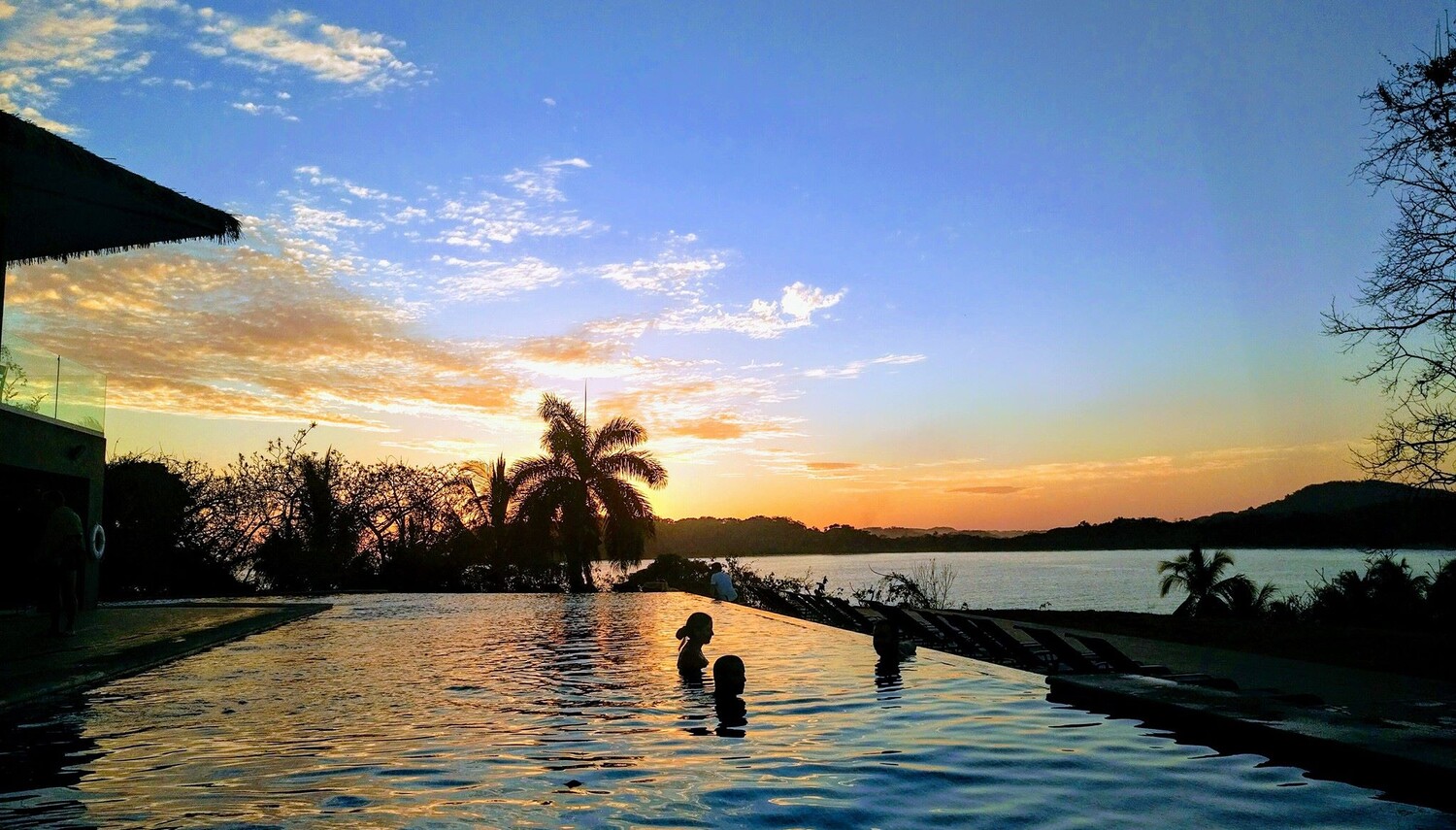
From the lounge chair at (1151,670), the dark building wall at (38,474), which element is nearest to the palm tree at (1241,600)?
the lounge chair at (1151,670)

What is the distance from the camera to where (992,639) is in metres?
16.7

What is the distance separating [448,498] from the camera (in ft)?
129

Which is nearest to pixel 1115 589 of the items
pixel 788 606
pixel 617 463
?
pixel 617 463

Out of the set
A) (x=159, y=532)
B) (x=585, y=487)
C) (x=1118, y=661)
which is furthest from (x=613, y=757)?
(x=585, y=487)

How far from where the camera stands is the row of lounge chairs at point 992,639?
11.1 meters

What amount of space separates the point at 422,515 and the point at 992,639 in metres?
27.4

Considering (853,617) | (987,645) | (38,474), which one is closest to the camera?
(987,645)

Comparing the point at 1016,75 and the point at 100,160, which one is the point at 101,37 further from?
the point at 1016,75

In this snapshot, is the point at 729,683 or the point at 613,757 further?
the point at 729,683

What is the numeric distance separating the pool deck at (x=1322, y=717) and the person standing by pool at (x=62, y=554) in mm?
11470

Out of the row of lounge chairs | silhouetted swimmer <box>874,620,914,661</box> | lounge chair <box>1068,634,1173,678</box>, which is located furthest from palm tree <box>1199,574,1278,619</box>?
silhouetted swimmer <box>874,620,914,661</box>

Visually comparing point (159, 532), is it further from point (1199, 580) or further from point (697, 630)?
point (1199, 580)

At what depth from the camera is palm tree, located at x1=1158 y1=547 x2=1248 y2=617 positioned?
1404 inches

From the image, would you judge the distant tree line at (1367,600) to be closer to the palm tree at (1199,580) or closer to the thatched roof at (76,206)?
the palm tree at (1199,580)
